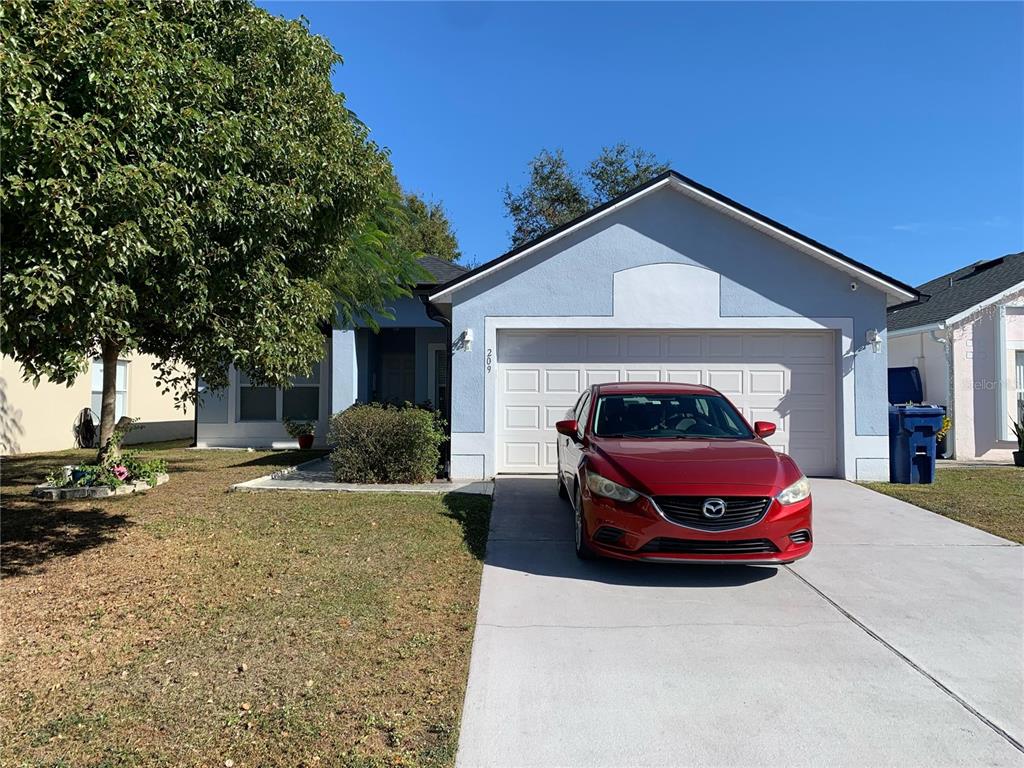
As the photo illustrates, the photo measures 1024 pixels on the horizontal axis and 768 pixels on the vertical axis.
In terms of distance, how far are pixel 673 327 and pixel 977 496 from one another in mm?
4766

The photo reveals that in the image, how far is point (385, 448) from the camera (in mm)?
9195

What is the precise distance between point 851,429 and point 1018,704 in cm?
697

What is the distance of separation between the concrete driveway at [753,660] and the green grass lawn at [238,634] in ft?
1.21

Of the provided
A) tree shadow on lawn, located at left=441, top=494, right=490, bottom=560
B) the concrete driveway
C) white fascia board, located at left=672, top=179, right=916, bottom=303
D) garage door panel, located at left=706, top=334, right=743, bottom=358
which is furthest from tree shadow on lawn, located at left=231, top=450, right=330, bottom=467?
white fascia board, located at left=672, top=179, right=916, bottom=303

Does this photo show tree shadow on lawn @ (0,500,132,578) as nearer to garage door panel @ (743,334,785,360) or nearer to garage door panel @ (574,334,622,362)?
garage door panel @ (574,334,622,362)

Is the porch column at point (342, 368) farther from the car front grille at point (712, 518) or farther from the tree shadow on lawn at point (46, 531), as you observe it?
the car front grille at point (712, 518)

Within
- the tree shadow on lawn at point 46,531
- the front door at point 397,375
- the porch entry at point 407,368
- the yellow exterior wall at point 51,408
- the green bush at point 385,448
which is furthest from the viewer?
the front door at point 397,375

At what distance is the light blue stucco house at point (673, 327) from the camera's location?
966cm

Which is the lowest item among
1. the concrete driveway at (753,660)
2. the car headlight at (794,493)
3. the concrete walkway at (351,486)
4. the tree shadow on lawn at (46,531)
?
the concrete driveway at (753,660)

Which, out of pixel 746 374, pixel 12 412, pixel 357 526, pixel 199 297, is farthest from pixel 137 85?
pixel 12 412

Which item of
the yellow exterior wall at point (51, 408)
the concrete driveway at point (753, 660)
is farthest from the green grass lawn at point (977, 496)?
the yellow exterior wall at point (51, 408)

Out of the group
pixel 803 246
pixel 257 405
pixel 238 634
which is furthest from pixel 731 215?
pixel 257 405

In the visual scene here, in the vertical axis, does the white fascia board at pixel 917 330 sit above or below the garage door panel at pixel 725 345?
above

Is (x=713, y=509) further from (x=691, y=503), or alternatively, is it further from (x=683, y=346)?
(x=683, y=346)
